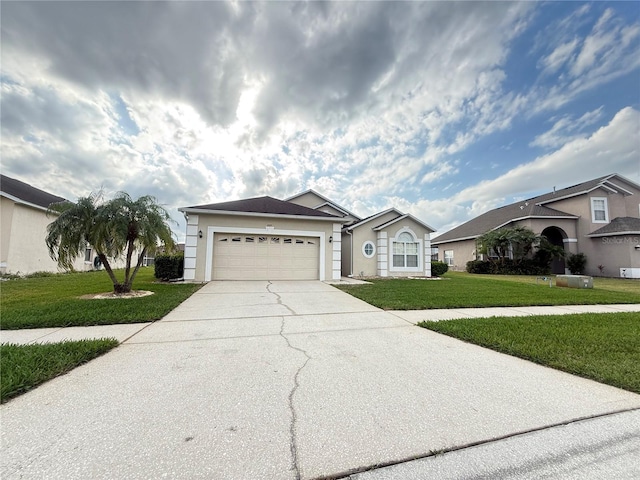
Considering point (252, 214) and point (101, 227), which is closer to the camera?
point (101, 227)

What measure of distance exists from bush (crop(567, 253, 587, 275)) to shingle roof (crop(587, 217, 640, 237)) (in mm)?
1661

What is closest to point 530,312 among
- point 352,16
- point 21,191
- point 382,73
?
point 382,73

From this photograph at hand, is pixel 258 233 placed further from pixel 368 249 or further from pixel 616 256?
pixel 616 256

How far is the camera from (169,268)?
12.3 metres

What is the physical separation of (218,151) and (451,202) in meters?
19.4

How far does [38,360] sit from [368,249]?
13887 millimetres

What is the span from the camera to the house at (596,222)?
17.1 meters

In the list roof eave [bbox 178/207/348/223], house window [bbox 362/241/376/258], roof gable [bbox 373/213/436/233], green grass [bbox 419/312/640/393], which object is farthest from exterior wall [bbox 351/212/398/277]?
green grass [bbox 419/312/640/393]

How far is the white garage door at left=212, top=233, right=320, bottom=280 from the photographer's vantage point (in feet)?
39.4

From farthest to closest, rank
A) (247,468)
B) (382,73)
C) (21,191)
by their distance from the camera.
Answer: (21,191) → (382,73) → (247,468)

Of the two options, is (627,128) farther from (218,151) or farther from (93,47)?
(93,47)

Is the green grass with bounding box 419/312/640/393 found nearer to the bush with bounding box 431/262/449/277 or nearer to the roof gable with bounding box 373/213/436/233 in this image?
the roof gable with bounding box 373/213/436/233

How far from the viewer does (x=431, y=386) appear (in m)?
2.72

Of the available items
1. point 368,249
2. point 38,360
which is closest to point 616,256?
point 368,249
